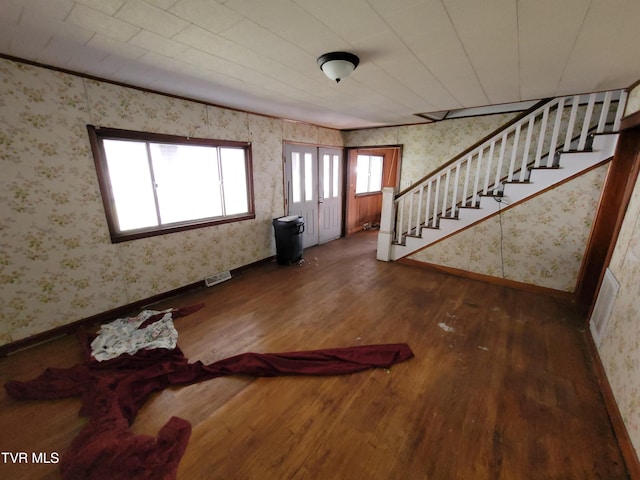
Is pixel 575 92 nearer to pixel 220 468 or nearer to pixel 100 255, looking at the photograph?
pixel 220 468

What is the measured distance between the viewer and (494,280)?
3705mm

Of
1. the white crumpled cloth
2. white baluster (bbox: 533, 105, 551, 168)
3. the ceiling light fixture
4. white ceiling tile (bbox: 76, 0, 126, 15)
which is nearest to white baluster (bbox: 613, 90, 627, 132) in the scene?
white baluster (bbox: 533, 105, 551, 168)

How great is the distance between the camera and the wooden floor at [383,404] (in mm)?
1418

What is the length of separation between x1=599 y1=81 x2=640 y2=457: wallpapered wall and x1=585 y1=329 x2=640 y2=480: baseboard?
0.12ft

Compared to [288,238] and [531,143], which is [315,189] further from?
[531,143]

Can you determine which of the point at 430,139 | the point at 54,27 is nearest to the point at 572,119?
the point at 430,139

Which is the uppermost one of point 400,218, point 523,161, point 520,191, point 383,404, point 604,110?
point 604,110

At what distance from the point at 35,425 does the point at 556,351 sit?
404cm

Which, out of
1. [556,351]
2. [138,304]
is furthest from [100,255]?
[556,351]

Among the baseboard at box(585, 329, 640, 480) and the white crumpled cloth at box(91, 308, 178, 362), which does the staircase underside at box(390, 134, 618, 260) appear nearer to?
the baseboard at box(585, 329, 640, 480)

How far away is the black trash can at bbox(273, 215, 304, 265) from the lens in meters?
4.19

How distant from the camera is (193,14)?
141cm

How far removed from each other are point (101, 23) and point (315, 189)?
394cm

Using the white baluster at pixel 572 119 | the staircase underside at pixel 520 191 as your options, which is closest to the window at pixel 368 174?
the staircase underside at pixel 520 191
